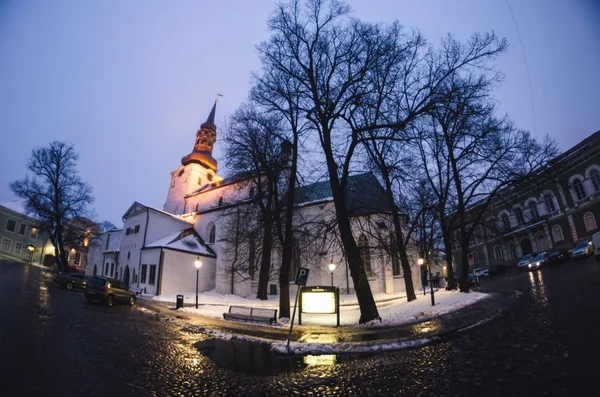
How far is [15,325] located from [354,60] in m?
15.2

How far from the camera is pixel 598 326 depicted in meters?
6.84

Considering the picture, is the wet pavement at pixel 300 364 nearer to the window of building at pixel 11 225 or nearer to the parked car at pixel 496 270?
the parked car at pixel 496 270

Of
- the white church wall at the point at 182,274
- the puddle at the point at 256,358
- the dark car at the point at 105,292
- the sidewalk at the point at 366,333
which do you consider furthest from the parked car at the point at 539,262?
the dark car at the point at 105,292

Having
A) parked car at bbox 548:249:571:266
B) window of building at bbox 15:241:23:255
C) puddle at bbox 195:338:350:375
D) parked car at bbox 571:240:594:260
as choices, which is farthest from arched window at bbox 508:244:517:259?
window of building at bbox 15:241:23:255

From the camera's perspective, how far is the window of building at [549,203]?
129 feet

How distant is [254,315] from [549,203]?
4437 cm

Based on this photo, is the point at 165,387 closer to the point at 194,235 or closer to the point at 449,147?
the point at 449,147

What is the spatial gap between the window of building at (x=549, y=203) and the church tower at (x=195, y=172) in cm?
4822

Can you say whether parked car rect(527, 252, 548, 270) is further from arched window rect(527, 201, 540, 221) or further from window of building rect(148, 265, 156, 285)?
window of building rect(148, 265, 156, 285)

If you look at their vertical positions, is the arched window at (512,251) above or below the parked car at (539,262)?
above

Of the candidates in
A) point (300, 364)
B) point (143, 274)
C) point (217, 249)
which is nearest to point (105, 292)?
point (300, 364)

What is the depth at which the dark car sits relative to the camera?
17.0m

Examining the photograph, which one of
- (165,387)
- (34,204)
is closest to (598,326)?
(165,387)

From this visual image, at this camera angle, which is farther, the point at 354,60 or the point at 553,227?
the point at 553,227
